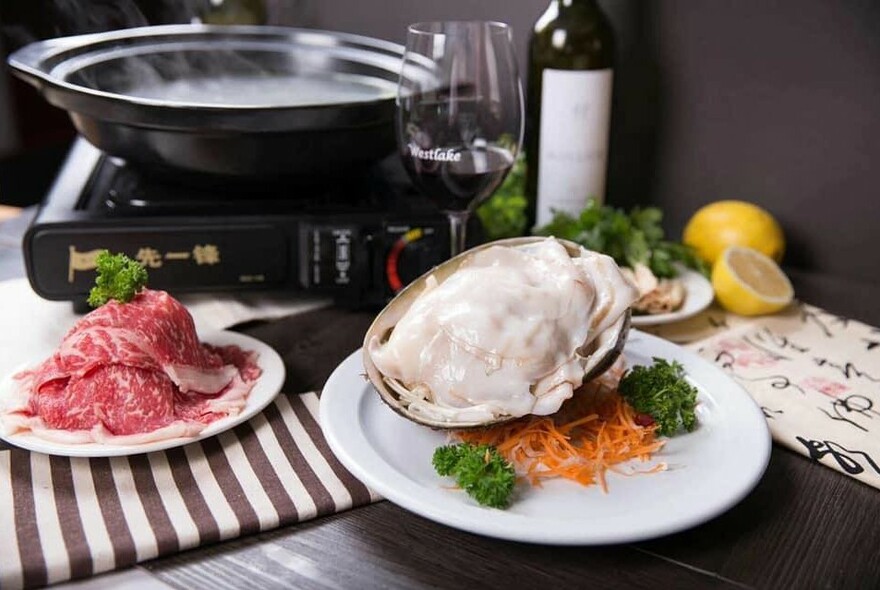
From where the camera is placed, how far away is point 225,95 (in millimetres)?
1421

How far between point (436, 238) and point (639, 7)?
0.58 meters

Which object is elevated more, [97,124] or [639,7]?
[639,7]

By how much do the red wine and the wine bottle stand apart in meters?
0.30

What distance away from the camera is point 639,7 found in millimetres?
1531

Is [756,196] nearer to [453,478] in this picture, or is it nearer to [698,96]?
[698,96]

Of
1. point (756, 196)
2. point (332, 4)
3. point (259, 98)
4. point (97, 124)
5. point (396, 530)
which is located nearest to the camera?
point (396, 530)

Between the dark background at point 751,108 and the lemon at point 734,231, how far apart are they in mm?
84

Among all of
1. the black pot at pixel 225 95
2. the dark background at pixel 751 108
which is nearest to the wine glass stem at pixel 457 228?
the black pot at pixel 225 95

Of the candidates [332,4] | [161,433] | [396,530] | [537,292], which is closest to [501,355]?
[537,292]

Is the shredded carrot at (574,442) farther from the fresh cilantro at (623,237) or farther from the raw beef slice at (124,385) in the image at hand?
the fresh cilantro at (623,237)

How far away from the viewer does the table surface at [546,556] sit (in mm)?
790

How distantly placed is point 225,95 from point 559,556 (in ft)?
3.01

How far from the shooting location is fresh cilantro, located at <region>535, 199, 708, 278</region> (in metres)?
1.36

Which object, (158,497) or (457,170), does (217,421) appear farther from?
(457,170)
